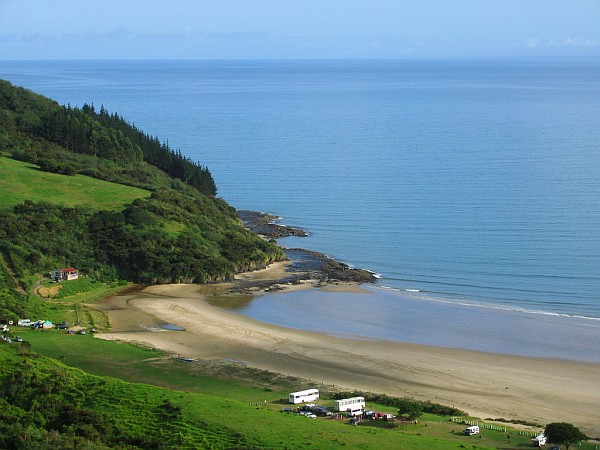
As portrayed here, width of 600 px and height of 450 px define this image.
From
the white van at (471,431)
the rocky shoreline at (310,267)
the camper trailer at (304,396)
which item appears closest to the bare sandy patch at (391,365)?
the camper trailer at (304,396)

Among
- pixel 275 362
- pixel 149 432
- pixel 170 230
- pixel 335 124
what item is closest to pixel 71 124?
pixel 170 230

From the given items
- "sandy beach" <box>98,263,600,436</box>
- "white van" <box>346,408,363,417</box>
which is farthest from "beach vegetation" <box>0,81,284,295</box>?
"white van" <box>346,408,363,417</box>

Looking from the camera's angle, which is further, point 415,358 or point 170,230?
point 170,230

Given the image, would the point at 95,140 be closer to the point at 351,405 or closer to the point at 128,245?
the point at 128,245

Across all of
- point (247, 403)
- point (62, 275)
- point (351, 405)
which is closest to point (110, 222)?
point (62, 275)

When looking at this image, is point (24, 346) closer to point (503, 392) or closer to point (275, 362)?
point (275, 362)

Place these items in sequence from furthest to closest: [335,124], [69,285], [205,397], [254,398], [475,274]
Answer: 1. [335,124]
2. [475,274]
3. [69,285]
4. [254,398]
5. [205,397]
